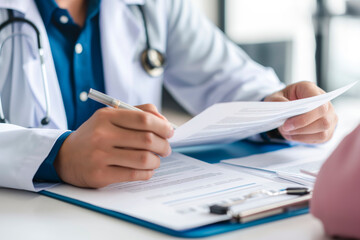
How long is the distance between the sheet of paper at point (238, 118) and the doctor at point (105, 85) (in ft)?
0.16

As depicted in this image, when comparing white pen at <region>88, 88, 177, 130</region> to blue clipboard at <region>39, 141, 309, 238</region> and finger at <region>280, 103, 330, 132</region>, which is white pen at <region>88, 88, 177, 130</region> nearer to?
blue clipboard at <region>39, 141, 309, 238</region>

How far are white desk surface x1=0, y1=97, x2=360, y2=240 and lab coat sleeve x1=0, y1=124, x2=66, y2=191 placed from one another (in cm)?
6

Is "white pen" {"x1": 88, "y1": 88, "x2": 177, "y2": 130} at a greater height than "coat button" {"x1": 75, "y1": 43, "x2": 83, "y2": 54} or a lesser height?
lesser

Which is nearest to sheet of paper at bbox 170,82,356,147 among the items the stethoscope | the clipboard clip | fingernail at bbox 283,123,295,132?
fingernail at bbox 283,123,295,132

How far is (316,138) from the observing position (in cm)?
87

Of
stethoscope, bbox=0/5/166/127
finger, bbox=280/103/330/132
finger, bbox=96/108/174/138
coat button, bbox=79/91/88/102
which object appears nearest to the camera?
finger, bbox=96/108/174/138

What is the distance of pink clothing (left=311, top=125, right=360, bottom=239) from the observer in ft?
1.48

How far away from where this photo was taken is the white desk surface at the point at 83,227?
0.50 metres

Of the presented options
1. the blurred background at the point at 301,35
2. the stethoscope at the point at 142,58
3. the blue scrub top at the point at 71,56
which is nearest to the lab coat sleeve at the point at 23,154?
the stethoscope at the point at 142,58

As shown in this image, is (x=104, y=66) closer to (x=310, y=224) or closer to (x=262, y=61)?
(x=310, y=224)

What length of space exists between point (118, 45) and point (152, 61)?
9cm

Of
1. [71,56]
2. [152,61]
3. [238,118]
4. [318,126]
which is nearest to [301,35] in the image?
[152,61]

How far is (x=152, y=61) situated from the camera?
1183 millimetres

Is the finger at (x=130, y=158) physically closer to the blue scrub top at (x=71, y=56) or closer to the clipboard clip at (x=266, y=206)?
the clipboard clip at (x=266, y=206)
